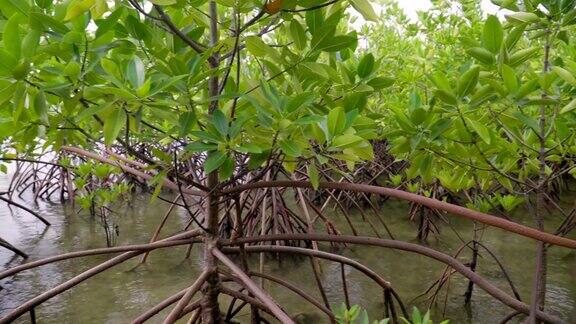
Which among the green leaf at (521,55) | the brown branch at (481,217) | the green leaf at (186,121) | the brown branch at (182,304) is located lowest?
the brown branch at (182,304)

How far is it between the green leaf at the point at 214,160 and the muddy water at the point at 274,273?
152 centimetres

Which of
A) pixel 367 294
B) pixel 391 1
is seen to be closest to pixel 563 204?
pixel 391 1

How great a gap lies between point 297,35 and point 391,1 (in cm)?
409

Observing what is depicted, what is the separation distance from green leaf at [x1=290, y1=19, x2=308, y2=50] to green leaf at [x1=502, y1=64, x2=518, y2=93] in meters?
0.51

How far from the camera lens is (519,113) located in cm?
137

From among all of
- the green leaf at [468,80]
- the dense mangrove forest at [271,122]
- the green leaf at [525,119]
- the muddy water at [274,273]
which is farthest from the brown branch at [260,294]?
the muddy water at [274,273]

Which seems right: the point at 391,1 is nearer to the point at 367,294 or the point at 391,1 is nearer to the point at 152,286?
the point at 367,294

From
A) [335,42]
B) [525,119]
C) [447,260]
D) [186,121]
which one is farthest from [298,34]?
[447,260]

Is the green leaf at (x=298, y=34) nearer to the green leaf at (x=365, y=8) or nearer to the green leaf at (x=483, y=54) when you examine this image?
the green leaf at (x=365, y=8)

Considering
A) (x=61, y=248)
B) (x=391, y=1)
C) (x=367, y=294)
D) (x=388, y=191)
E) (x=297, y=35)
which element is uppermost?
(x=391, y=1)

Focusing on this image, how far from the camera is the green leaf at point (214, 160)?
1.11 metres

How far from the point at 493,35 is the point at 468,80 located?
158mm

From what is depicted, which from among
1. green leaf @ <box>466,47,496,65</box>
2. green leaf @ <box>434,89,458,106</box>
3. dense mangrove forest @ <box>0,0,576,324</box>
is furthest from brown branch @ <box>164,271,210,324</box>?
green leaf @ <box>466,47,496,65</box>

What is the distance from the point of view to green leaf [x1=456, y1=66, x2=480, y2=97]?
1.18 meters
